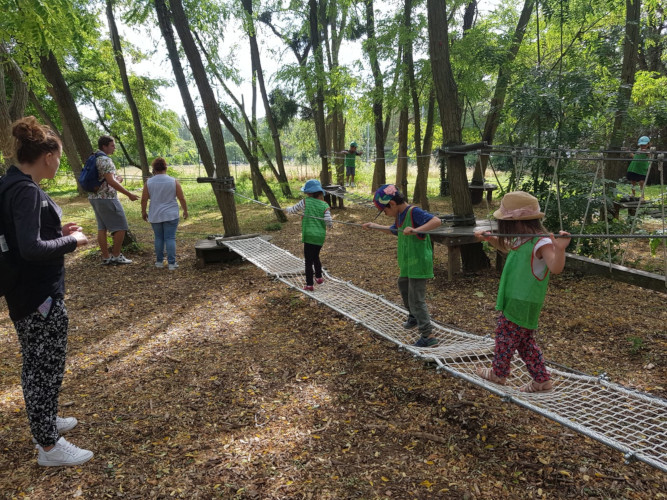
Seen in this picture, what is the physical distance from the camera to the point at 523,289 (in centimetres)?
226

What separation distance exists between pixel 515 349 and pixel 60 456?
8.27ft

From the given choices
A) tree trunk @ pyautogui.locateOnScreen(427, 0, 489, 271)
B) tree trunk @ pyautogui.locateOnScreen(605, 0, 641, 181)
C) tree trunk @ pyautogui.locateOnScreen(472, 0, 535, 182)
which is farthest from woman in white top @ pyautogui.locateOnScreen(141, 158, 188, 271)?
tree trunk @ pyautogui.locateOnScreen(605, 0, 641, 181)

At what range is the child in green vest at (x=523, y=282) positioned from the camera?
223cm

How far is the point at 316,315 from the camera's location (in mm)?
4258

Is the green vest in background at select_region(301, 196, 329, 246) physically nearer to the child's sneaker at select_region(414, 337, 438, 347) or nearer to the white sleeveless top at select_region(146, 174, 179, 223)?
the child's sneaker at select_region(414, 337, 438, 347)

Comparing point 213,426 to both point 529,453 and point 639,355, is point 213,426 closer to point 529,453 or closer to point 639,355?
point 529,453

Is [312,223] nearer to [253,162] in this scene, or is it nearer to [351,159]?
[253,162]

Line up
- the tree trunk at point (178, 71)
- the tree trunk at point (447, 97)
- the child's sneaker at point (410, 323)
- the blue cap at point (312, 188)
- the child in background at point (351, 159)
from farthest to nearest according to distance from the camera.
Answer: the child in background at point (351, 159)
the tree trunk at point (178, 71)
the tree trunk at point (447, 97)
the blue cap at point (312, 188)
the child's sneaker at point (410, 323)

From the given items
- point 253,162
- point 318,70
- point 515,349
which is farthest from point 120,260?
point 318,70

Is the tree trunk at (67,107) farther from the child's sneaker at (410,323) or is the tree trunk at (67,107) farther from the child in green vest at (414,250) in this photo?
the child's sneaker at (410,323)

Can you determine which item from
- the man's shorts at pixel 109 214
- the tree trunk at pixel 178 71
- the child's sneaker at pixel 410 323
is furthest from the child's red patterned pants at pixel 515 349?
the man's shorts at pixel 109 214

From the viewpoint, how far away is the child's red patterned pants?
2385mm

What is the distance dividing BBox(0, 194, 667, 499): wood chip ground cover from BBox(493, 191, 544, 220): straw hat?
48.4 inches

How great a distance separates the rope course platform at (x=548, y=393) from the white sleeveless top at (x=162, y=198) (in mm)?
1545
